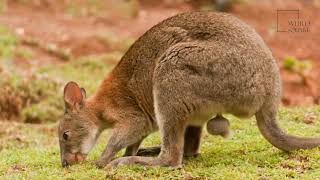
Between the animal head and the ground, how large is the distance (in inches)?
8.5

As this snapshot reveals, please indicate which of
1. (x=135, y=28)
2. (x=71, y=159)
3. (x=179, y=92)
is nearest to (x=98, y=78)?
(x=135, y=28)

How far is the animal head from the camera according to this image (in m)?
7.64

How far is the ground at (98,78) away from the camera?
7086 mm

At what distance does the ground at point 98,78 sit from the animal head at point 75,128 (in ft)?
0.71

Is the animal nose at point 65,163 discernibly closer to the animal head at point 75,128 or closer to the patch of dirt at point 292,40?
the animal head at point 75,128

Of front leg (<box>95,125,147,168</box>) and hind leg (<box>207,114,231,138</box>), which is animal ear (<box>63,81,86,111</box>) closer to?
front leg (<box>95,125,147,168</box>)

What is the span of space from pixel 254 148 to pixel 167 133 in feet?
4.44

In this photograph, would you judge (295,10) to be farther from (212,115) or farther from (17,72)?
(212,115)

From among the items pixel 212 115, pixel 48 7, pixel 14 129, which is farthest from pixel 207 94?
pixel 48 7

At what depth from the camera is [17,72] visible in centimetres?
1347

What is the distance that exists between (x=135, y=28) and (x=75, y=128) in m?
12.2

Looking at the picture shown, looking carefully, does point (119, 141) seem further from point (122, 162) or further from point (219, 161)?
point (219, 161)

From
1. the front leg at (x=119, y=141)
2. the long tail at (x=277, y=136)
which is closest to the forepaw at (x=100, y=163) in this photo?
the front leg at (x=119, y=141)

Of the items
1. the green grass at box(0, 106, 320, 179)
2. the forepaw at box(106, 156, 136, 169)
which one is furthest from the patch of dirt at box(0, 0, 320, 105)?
the forepaw at box(106, 156, 136, 169)
